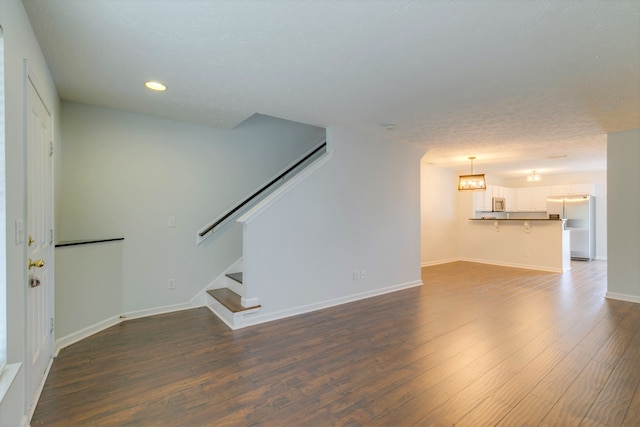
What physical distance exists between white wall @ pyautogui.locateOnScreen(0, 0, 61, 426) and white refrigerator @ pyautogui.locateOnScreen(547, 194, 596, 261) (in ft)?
34.1

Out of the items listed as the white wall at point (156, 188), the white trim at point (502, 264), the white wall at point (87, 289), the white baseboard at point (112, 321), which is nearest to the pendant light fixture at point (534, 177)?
the white trim at point (502, 264)

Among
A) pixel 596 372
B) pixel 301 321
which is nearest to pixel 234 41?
pixel 301 321

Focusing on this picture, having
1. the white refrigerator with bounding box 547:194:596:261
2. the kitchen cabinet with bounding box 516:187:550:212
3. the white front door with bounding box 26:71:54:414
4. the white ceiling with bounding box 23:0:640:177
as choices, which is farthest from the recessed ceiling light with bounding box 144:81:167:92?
the kitchen cabinet with bounding box 516:187:550:212

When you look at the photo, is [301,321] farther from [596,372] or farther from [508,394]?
[596,372]

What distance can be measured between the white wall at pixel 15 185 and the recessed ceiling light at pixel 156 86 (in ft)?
3.16

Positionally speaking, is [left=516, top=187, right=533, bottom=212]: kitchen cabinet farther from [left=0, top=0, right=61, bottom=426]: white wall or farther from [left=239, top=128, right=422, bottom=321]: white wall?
[left=0, top=0, right=61, bottom=426]: white wall

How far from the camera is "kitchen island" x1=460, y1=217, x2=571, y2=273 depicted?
6461mm

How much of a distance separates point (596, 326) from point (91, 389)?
4878 millimetres

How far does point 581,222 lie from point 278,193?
28.9 feet

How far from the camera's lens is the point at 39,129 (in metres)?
2.18

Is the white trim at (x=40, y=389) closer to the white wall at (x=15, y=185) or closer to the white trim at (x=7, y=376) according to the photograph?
the white wall at (x=15, y=185)

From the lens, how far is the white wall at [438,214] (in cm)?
720

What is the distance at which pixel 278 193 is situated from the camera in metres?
3.62

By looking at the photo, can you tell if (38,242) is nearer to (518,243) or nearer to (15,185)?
(15,185)
